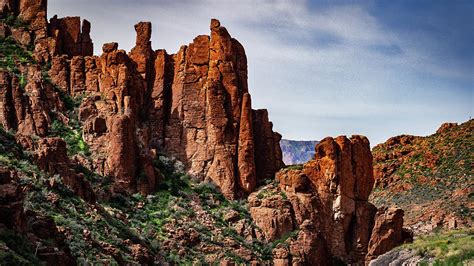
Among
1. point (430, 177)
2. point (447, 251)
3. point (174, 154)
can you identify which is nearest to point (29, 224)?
point (447, 251)

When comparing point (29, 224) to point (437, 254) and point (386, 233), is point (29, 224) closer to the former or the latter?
point (437, 254)

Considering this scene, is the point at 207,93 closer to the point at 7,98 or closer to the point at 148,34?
the point at 148,34

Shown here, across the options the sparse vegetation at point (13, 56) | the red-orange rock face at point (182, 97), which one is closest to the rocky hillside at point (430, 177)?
the red-orange rock face at point (182, 97)

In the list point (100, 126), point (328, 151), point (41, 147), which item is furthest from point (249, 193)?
point (41, 147)

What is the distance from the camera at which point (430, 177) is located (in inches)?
4946

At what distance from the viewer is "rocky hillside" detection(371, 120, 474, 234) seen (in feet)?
Result: 362

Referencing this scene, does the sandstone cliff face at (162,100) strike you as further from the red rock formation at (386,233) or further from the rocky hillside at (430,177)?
the rocky hillside at (430,177)

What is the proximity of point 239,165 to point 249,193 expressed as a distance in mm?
3153

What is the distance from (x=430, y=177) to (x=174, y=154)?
54203 millimetres

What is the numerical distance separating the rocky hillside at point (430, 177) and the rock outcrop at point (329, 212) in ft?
74.6

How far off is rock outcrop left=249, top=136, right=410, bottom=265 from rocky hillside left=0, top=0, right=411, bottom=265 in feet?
0.42

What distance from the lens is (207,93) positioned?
285 ft

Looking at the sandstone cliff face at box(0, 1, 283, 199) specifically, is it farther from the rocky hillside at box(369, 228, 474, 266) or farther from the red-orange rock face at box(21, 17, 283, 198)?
the rocky hillside at box(369, 228, 474, 266)

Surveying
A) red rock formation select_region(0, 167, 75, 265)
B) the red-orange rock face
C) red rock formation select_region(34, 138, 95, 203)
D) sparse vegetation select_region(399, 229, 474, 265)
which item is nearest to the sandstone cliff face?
the red-orange rock face
